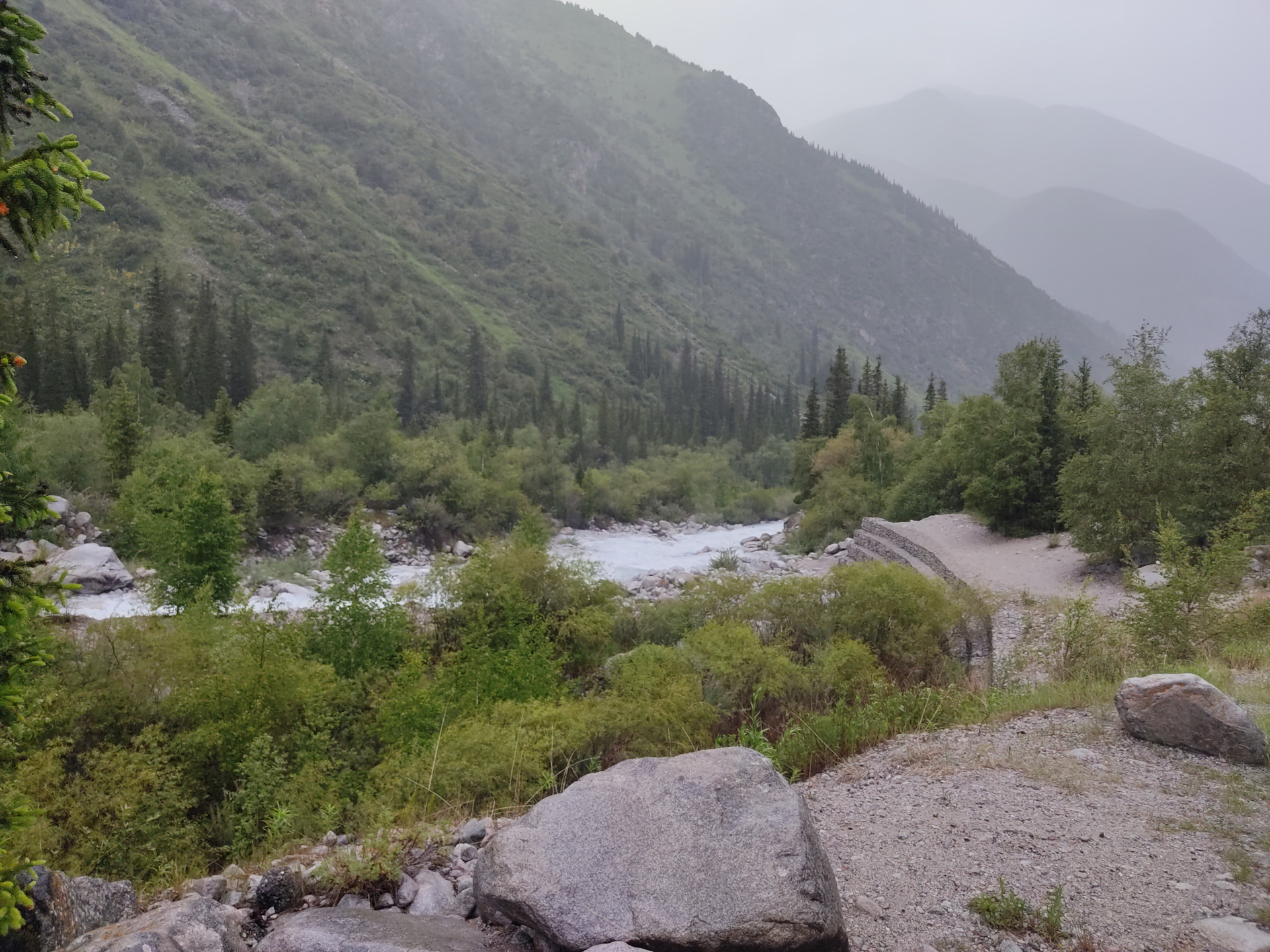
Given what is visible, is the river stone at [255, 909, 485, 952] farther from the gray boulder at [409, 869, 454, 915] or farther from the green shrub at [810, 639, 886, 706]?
the green shrub at [810, 639, 886, 706]

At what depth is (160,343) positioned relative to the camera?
45000 millimetres

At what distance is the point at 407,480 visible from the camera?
36531 millimetres

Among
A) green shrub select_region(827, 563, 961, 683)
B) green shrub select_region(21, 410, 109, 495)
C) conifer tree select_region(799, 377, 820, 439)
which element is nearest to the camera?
green shrub select_region(827, 563, 961, 683)

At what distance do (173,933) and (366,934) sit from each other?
96cm

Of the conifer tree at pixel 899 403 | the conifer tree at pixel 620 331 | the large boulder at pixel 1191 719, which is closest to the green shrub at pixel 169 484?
the large boulder at pixel 1191 719

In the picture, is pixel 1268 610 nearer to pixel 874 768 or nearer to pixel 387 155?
pixel 874 768

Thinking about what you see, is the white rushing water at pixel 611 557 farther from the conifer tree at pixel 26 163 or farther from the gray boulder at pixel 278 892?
the conifer tree at pixel 26 163

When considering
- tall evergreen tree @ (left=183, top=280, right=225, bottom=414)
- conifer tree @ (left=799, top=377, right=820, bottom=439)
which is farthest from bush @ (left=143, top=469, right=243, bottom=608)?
conifer tree @ (left=799, top=377, right=820, bottom=439)

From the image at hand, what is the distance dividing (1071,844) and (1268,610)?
25.9 ft

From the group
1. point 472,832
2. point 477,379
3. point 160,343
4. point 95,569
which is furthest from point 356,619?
point 477,379

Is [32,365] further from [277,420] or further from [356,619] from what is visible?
[356,619]

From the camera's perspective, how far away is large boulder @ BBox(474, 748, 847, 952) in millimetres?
4180

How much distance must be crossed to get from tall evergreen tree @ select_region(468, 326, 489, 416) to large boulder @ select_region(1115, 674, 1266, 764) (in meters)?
67.6

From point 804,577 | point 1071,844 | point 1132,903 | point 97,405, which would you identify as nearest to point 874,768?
point 1071,844
